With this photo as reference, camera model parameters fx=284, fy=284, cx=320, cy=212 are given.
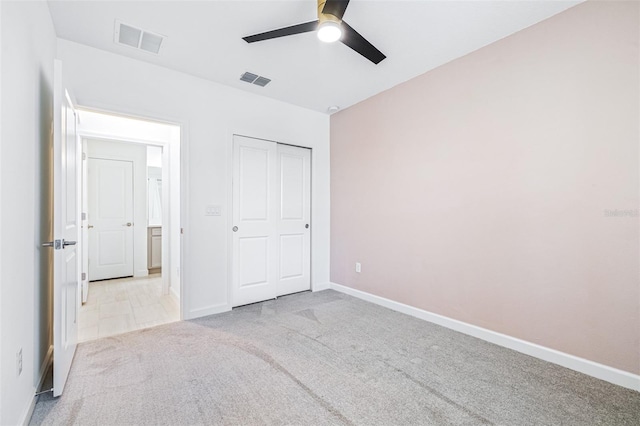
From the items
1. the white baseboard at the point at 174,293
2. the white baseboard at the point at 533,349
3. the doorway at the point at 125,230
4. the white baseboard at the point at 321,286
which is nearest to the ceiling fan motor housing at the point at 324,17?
the doorway at the point at 125,230

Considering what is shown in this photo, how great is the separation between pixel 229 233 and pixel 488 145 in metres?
2.85

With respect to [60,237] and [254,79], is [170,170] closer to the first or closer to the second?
[254,79]

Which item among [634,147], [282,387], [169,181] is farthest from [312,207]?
[634,147]

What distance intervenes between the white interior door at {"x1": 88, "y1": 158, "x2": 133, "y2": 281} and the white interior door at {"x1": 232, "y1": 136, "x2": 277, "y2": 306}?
281 cm

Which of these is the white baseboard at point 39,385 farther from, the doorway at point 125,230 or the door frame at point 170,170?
the door frame at point 170,170

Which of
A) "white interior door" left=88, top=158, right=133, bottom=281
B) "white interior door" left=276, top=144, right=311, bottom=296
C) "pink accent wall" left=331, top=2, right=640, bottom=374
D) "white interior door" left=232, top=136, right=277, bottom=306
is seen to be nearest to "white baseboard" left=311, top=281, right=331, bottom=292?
"white interior door" left=276, top=144, right=311, bottom=296

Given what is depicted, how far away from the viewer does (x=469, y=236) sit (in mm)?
2732

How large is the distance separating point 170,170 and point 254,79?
5.65 feet

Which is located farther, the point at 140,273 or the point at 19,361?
the point at 140,273

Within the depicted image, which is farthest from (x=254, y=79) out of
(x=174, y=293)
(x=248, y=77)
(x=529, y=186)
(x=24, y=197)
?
(x=174, y=293)

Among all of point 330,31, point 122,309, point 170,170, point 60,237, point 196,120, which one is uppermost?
point 330,31

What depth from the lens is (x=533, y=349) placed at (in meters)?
2.30

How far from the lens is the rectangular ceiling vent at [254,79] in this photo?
3.11m

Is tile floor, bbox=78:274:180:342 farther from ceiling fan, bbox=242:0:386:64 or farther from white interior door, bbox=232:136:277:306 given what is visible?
ceiling fan, bbox=242:0:386:64
